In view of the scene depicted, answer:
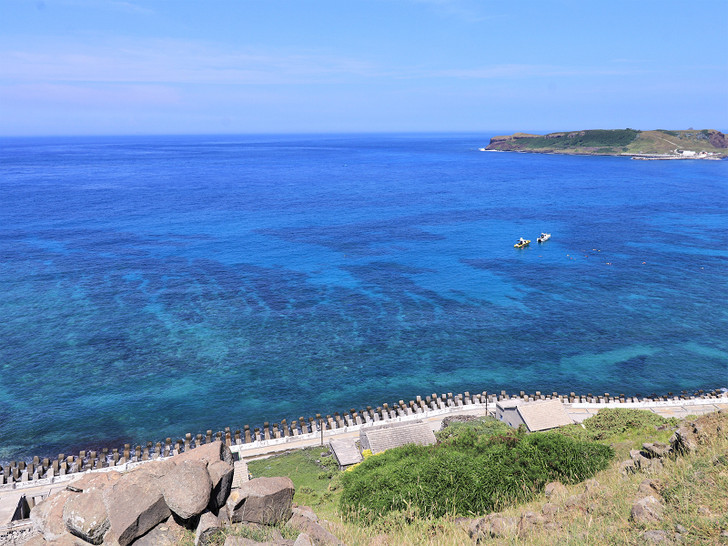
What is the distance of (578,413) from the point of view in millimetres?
43375

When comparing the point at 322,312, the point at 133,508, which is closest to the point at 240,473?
the point at 133,508

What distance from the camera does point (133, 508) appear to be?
54.0ft

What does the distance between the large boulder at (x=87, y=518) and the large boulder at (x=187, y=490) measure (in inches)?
73.1

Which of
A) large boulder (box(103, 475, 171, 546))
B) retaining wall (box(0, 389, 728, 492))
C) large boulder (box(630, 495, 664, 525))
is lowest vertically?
retaining wall (box(0, 389, 728, 492))

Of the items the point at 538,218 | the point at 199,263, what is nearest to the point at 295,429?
the point at 199,263

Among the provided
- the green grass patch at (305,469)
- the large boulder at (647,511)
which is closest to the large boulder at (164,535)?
the large boulder at (647,511)

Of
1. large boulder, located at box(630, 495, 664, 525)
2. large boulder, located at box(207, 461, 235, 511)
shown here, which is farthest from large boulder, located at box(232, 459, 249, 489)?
large boulder, located at box(630, 495, 664, 525)

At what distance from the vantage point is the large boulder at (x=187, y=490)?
54.9 ft

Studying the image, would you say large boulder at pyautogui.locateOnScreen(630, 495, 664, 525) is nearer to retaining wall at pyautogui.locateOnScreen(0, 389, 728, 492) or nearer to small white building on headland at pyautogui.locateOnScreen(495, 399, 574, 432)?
small white building on headland at pyautogui.locateOnScreen(495, 399, 574, 432)

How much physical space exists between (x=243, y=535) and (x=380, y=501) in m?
8.92

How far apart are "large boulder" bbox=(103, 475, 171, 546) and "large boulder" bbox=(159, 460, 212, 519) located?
11.4 inches

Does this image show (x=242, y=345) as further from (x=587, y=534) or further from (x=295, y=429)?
(x=587, y=534)

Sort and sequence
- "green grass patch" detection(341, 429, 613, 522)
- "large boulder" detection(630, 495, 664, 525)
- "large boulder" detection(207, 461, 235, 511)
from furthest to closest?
"green grass patch" detection(341, 429, 613, 522) → "large boulder" detection(207, 461, 235, 511) → "large boulder" detection(630, 495, 664, 525)

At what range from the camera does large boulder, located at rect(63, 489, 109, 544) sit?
16234 mm
